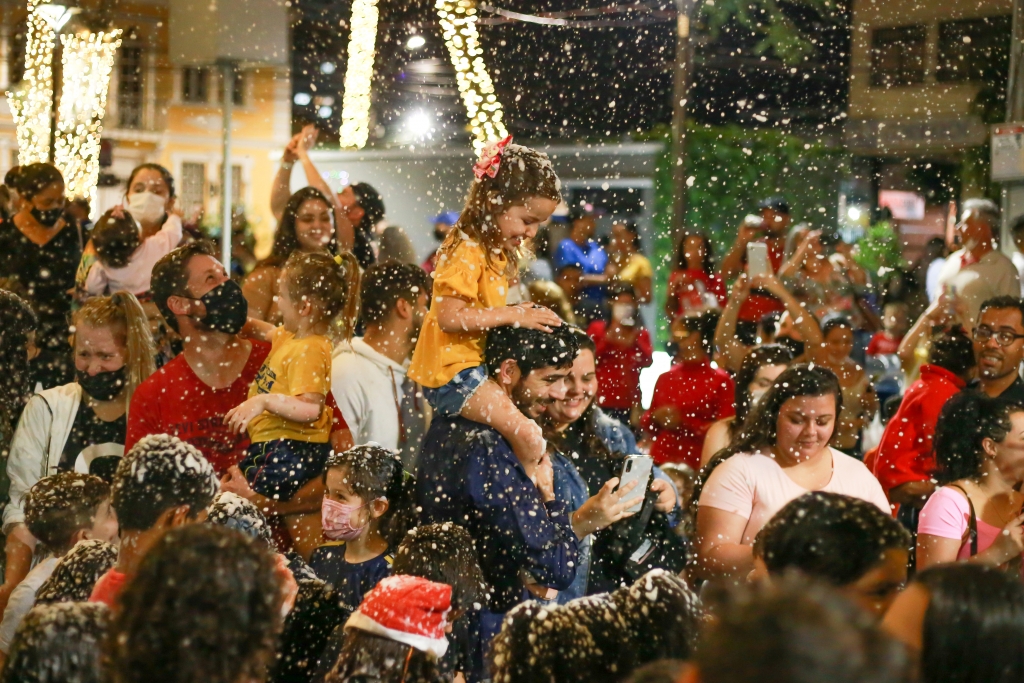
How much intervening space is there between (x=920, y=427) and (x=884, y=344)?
3.97 meters

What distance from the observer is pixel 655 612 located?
2.49 meters

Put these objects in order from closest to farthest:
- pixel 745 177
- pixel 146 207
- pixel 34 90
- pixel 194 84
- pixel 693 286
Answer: pixel 146 207 → pixel 34 90 → pixel 194 84 → pixel 693 286 → pixel 745 177

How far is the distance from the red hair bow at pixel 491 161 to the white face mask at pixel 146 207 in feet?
10.2

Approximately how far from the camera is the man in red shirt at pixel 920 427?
5094mm

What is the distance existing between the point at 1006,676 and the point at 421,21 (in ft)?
27.5

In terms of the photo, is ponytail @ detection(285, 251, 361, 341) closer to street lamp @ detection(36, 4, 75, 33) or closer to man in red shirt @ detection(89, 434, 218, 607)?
man in red shirt @ detection(89, 434, 218, 607)

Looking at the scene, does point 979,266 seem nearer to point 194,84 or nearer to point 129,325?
point 129,325

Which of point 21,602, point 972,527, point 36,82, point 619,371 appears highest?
point 36,82

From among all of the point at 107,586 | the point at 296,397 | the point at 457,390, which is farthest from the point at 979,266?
the point at 107,586

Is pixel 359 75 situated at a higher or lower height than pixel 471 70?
lower

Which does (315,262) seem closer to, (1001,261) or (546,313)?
(546,313)

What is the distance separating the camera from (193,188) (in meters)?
8.34

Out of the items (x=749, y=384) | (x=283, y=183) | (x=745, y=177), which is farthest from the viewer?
(x=745, y=177)

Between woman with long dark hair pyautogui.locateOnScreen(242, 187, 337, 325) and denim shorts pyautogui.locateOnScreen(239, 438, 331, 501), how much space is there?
1669 millimetres
